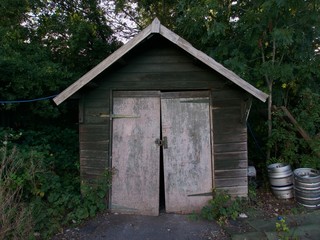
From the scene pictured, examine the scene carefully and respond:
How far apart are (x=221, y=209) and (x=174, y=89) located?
2.28m

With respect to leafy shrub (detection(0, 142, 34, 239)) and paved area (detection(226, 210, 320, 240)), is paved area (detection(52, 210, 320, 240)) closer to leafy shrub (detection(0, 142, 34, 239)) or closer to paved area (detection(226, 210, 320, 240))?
paved area (detection(226, 210, 320, 240))

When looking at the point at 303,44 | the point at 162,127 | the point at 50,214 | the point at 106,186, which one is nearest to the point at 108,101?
the point at 162,127

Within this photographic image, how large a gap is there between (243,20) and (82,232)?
5.38 metres

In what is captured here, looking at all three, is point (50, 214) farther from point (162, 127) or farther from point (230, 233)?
point (230, 233)

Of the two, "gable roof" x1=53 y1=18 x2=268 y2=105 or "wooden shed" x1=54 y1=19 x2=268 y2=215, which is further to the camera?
"wooden shed" x1=54 y1=19 x2=268 y2=215

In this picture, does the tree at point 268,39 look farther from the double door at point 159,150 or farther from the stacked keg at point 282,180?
the double door at point 159,150

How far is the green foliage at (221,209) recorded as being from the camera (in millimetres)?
4805

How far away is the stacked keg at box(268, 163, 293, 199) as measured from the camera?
18.0 ft

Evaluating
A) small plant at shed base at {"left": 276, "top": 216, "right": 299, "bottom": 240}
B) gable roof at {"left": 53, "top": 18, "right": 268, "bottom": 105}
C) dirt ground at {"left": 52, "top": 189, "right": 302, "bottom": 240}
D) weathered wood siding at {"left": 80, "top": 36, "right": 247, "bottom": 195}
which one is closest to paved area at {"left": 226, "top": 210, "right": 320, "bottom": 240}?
small plant at shed base at {"left": 276, "top": 216, "right": 299, "bottom": 240}

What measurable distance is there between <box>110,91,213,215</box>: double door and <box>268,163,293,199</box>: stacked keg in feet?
4.66

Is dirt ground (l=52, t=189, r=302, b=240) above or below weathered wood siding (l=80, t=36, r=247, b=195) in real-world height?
below

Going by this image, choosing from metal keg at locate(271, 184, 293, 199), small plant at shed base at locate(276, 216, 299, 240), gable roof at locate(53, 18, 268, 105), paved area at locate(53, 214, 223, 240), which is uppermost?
gable roof at locate(53, 18, 268, 105)

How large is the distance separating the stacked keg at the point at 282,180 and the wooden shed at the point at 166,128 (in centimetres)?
80

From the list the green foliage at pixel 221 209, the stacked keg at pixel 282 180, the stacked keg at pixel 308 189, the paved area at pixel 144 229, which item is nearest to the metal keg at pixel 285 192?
the stacked keg at pixel 282 180
